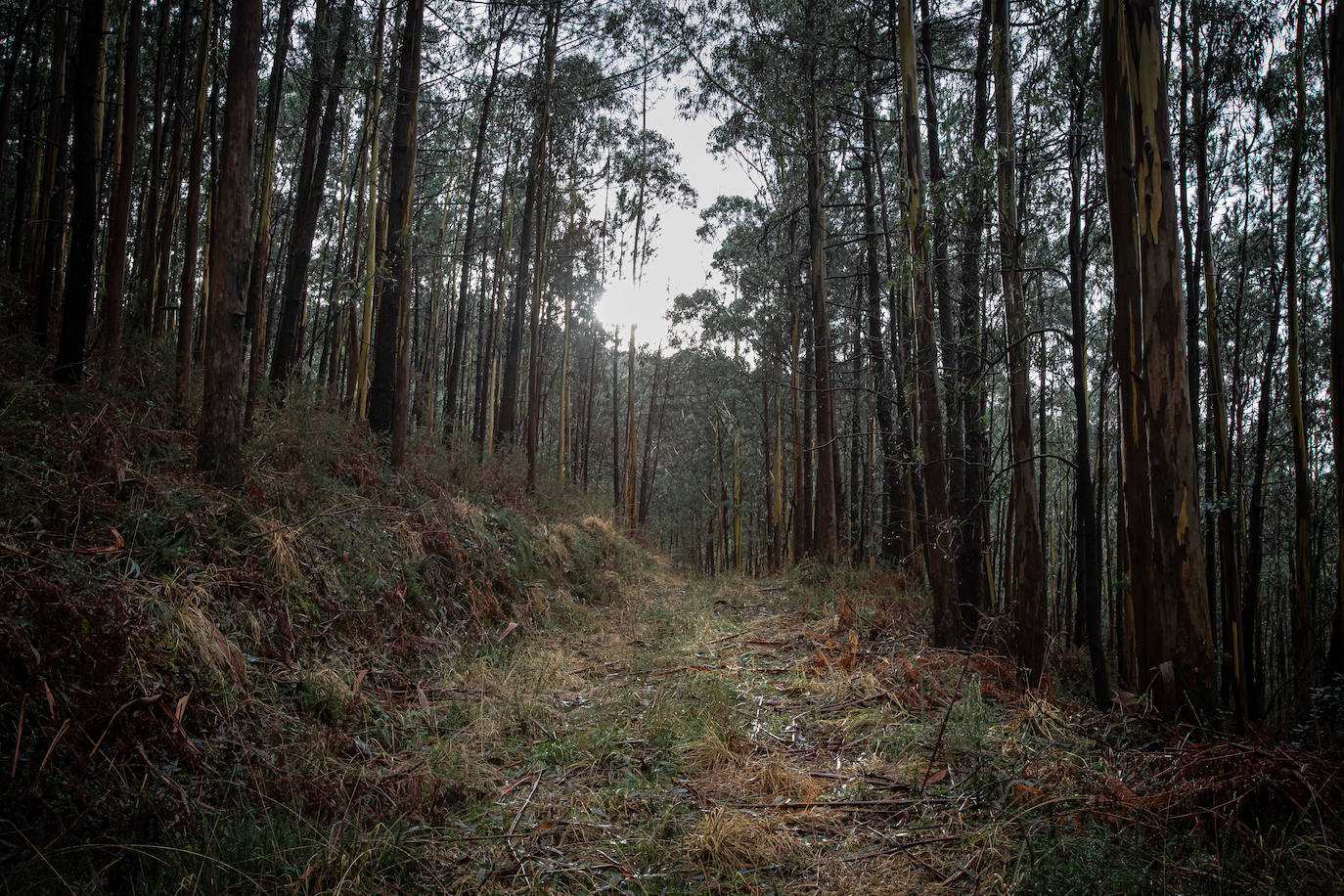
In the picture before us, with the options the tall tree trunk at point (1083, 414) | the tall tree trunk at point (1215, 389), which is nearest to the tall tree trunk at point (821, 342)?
the tall tree trunk at point (1215, 389)

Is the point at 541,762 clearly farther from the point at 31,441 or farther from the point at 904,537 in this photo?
the point at 904,537

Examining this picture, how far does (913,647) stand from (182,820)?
5.30 meters

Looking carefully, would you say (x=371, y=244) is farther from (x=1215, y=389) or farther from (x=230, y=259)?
(x=1215, y=389)

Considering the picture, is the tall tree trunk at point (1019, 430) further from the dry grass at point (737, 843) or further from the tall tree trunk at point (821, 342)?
the tall tree trunk at point (821, 342)

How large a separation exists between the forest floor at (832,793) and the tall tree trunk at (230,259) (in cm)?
250

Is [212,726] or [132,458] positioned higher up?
[132,458]

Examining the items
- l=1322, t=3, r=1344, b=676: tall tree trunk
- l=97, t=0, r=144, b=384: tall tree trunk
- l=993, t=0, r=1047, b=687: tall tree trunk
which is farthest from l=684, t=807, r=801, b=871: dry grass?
l=97, t=0, r=144, b=384: tall tree trunk

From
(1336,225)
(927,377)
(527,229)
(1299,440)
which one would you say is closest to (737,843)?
(927,377)

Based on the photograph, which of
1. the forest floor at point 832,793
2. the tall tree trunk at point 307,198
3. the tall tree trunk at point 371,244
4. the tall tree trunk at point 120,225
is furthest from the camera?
the tall tree trunk at point 371,244

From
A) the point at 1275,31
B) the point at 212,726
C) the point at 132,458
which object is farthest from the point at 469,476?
the point at 1275,31

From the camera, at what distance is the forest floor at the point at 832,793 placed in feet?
7.06

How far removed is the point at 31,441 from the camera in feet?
12.8

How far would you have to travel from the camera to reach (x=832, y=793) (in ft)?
9.63

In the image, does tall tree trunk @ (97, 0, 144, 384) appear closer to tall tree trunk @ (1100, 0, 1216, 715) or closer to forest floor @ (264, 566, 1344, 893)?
forest floor @ (264, 566, 1344, 893)
